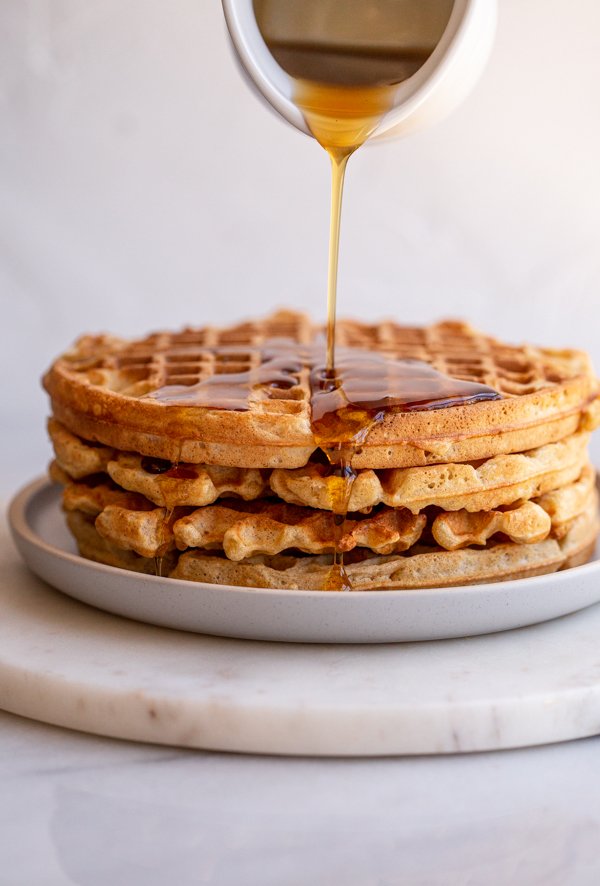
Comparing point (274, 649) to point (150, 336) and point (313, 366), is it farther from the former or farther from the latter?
point (150, 336)

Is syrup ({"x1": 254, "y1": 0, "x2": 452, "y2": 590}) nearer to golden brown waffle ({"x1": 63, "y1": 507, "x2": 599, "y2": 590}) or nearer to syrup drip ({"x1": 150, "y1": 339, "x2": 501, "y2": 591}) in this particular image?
syrup drip ({"x1": 150, "y1": 339, "x2": 501, "y2": 591})

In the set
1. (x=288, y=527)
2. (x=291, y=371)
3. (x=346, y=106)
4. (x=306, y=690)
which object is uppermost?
(x=346, y=106)

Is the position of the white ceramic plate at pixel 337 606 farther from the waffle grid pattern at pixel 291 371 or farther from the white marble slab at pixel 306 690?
the waffle grid pattern at pixel 291 371

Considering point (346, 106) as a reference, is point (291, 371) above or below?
below

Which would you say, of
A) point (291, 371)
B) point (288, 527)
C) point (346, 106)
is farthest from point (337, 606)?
point (346, 106)

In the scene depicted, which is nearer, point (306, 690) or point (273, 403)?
point (306, 690)

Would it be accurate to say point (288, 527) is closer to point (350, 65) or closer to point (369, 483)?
point (369, 483)

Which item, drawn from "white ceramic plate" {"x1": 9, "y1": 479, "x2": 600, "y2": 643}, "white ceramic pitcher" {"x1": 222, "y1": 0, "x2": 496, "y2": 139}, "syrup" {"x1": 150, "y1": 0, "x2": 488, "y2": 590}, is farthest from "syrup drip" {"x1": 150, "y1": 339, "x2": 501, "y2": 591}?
"white ceramic pitcher" {"x1": 222, "y1": 0, "x2": 496, "y2": 139}

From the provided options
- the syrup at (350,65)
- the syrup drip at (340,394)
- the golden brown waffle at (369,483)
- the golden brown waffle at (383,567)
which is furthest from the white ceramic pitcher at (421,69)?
the golden brown waffle at (383,567)
